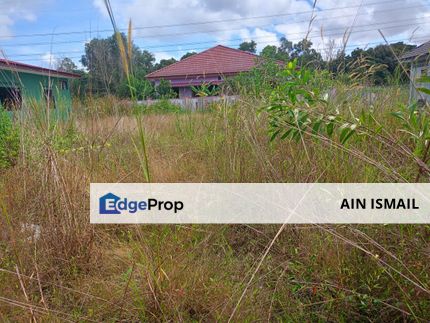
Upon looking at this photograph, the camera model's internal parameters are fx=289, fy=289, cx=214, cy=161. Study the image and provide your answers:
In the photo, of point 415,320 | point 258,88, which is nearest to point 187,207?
point 415,320

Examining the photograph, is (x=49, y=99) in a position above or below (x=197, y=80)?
below

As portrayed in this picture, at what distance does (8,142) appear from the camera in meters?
2.86

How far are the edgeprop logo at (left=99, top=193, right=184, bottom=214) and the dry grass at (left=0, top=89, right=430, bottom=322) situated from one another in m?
0.11

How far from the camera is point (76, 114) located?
9.05 ft

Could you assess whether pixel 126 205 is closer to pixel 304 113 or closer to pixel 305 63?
pixel 304 113

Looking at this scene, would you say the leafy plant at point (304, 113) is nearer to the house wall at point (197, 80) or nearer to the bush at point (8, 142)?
the house wall at point (197, 80)

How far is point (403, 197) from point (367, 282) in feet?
1.22

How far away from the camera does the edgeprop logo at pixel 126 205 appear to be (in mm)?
1620

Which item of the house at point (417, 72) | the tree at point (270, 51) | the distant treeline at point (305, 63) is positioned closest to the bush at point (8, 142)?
the distant treeline at point (305, 63)

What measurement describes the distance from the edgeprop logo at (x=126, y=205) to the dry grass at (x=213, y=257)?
4.4 inches

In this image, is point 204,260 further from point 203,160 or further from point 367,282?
point 203,160

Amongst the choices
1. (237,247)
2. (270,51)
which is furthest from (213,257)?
(270,51)

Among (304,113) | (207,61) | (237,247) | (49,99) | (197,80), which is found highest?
(207,61)

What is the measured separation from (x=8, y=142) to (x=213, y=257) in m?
2.57
